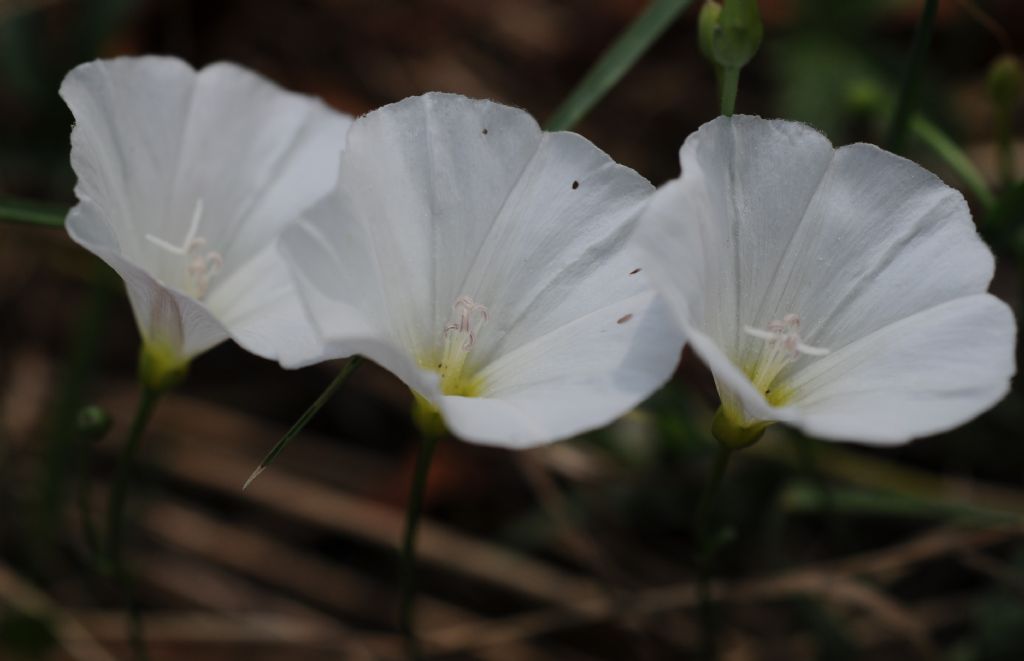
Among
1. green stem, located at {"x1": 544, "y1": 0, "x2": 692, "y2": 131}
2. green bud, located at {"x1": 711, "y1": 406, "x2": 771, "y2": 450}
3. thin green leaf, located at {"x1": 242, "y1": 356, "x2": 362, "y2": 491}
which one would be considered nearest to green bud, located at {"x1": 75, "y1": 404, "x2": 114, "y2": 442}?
thin green leaf, located at {"x1": 242, "y1": 356, "x2": 362, "y2": 491}

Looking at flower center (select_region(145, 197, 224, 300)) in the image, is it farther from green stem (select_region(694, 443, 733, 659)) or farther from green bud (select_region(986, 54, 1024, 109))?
green bud (select_region(986, 54, 1024, 109))

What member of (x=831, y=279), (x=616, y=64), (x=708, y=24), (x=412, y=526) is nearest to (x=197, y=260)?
(x=412, y=526)

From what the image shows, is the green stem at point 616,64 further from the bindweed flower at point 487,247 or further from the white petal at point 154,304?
the white petal at point 154,304

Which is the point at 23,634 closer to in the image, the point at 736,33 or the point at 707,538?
the point at 707,538

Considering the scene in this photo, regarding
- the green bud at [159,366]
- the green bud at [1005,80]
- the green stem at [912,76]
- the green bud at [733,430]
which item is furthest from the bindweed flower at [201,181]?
the green bud at [1005,80]

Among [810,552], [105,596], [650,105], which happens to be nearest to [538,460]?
[810,552]

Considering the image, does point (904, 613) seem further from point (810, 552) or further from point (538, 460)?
point (538, 460)
